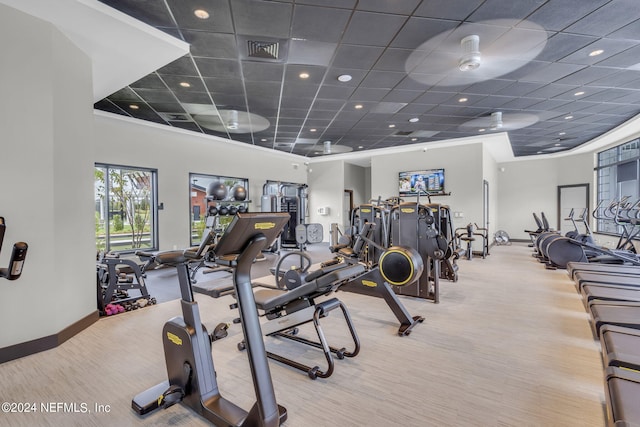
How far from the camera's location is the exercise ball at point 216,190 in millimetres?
7445

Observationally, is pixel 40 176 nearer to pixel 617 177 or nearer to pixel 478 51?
pixel 478 51

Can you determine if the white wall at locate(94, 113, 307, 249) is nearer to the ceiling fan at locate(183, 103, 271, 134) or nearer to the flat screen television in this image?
the ceiling fan at locate(183, 103, 271, 134)

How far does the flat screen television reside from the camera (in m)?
8.88

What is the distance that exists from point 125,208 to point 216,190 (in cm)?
203

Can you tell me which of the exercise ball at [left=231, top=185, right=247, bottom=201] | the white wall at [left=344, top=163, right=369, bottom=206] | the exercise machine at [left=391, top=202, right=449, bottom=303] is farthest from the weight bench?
the white wall at [left=344, top=163, right=369, bottom=206]

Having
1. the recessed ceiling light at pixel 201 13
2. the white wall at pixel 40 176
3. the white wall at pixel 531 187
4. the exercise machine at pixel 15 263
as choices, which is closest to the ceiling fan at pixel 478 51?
the recessed ceiling light at pixel 201 13

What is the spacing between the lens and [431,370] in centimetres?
238

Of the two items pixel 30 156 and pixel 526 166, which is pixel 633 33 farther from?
pixel 526 166

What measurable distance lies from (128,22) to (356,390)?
416 cm

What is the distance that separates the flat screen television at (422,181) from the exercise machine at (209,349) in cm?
783

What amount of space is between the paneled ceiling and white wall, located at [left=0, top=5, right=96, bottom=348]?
0.90m

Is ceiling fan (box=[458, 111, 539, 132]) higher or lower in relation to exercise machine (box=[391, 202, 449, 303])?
higher

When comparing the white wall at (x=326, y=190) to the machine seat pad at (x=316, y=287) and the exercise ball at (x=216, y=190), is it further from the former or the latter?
the machine seat pad at (x=316, y=287)

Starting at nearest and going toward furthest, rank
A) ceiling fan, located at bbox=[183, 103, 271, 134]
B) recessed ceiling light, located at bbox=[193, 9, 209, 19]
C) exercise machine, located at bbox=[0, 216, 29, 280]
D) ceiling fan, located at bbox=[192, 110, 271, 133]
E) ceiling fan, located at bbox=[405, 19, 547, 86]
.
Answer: exercise machine, located at bbox=[0, 216, 29, 280]
recessed ceiling light, located at bbox=[193, 9, 209, 19]
ceiling fan, located at bbox=[405, 19, 547, 86]
ceiling fan, located at bbox=[183, 103, 271, 134]
ceiling fan, located at bbox=[192, 110, 271, 133]
